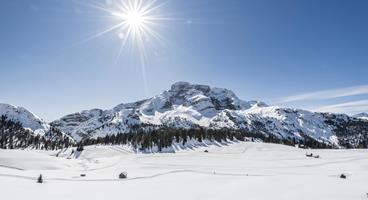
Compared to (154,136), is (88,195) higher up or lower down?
lower down

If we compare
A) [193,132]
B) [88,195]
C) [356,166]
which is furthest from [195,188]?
[193,132]

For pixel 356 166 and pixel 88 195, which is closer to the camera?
pixel 88 195

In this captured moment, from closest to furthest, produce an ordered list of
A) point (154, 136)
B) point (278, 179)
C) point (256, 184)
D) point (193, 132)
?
1. point (256, 184)
2. point (278, 179)
3. point (154, 136)
4. point (193, 132)

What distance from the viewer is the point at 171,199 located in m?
24.8

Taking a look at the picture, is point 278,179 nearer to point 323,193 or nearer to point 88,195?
point 323,193

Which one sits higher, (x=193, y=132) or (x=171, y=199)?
(x=193, y=132)

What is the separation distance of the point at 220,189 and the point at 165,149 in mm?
98506

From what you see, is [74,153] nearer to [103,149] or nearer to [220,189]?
[103,149]

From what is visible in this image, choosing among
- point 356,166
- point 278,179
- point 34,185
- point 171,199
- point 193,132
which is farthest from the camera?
point 193,132

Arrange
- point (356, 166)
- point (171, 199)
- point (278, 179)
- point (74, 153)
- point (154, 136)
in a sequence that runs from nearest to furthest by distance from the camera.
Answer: point (171, 199), point (278, 179), point (356, 166), point (74, 153), point (154, 136)

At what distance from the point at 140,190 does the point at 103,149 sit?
10261 centimetres

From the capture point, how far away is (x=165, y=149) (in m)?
127

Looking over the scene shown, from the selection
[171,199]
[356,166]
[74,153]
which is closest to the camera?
[171,199]

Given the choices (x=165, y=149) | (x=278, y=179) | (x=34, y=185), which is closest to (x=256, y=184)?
(x=278, y=179)
